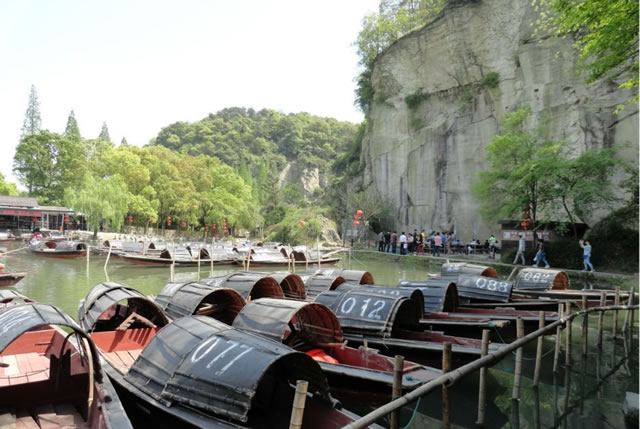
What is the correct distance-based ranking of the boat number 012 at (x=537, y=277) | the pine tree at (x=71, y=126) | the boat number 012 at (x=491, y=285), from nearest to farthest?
1. the boat number 012 at (x=491, y=285)
2. the boat number 012 at (x=537, y=277)
3. the pine tree at (x=71, y=126)

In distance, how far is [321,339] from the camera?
7457 mm

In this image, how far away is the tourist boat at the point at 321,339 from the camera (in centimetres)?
601

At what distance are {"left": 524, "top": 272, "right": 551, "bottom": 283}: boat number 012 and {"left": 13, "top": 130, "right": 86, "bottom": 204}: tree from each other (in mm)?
47876

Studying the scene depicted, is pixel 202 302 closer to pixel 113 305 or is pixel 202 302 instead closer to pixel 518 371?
pixel 113 305

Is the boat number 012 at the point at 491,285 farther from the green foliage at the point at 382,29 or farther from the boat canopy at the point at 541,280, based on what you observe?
the green foliage at the point at 382,29

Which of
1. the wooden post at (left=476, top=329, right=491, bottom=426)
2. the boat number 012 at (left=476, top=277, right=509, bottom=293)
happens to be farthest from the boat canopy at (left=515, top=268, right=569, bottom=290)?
the wooden post at (left=476, top=329, right=491, bottom=426)

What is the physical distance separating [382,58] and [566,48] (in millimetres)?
15092

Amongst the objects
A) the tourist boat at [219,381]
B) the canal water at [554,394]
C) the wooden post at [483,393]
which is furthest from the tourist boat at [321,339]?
the tourist boat at [219,381]

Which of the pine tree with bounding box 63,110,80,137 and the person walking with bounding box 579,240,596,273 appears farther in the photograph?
the pine tree with bounding box 63,110,80,137

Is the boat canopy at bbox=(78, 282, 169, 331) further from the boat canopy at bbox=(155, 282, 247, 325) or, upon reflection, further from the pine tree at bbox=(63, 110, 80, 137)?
the pine tree at bbox=(63, 110, 80, 137)

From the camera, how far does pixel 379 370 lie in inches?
248

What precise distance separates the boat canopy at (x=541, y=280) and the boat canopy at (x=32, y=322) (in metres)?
12.5

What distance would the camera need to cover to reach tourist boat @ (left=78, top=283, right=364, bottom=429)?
174 inches

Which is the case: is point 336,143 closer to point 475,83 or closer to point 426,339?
point 475,83
